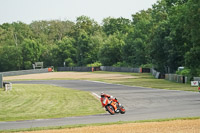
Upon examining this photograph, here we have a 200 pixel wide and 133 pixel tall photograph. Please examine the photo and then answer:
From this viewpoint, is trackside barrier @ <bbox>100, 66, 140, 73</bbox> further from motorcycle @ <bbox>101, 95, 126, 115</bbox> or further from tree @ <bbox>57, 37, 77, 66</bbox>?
motorcycle @ <bbox>101, 95, 126, 115</bbox>

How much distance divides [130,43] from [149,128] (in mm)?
97510

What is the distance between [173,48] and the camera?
2926 inches

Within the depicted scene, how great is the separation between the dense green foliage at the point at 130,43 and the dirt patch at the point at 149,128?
3786 centimetres

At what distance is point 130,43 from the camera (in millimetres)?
113188

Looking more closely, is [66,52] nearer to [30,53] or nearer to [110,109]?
[30,53]

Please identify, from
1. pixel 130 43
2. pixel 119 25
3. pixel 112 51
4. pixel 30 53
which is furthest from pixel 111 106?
pixel 119 25

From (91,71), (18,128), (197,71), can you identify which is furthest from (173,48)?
(18,128)

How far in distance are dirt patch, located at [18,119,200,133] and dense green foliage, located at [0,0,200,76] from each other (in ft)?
124

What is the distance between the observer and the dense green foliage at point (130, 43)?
59.2 m

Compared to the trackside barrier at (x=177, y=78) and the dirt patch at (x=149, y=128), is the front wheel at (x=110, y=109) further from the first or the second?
the trackside barrier at (x=177, y=78)

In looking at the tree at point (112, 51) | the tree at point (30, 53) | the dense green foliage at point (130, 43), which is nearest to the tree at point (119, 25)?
the dense green foliage at point (130, 43)

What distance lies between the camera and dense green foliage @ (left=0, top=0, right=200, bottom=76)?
5915 centimetres

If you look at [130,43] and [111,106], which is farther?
A: [130,43]

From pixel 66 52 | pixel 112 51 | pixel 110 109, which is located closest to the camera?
pixel 110 109
